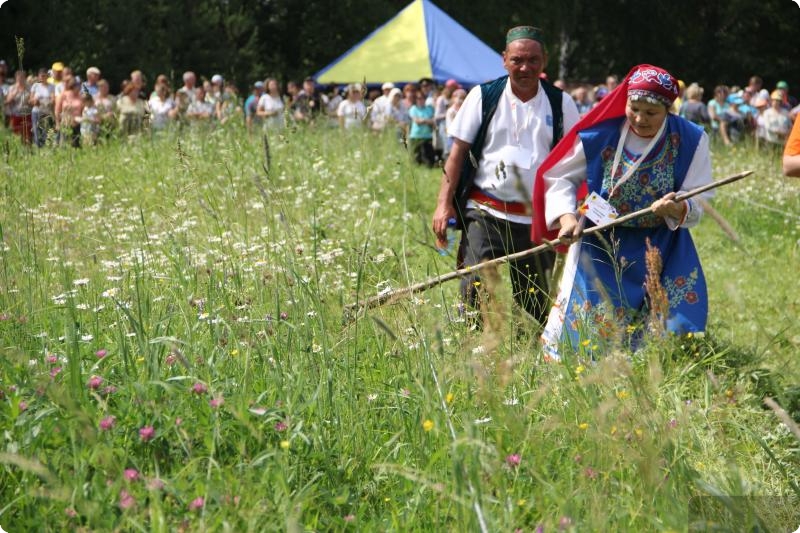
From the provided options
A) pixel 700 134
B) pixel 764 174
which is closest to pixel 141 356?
A: pixel 700 134

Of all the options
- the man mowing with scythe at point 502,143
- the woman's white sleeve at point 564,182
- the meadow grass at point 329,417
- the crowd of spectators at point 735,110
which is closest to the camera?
the meadow grass at point 329,417

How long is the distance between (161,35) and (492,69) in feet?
44.0

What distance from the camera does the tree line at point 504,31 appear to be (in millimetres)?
32812

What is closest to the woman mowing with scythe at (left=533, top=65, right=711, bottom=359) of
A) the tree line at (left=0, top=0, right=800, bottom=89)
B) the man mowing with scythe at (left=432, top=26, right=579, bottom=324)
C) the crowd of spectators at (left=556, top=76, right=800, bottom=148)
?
the man mowing with scythe at (left=432, top=26, right=579, bottom=324)

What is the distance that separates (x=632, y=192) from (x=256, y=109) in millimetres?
12444

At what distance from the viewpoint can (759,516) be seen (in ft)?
10.2

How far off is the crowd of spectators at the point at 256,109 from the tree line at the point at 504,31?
8868mm

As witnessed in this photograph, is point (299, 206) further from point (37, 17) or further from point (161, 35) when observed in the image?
point (161, 35)

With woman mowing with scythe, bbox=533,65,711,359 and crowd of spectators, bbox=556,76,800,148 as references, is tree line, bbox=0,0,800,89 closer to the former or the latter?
crowd of spectators, bbox=556,76,800,148

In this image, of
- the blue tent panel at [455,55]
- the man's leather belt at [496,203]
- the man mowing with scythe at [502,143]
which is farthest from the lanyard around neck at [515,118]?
the blue tent panel at [455,55]

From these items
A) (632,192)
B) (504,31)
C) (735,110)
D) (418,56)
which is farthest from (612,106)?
(504,31)

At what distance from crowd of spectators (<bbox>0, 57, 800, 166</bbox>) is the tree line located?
887 cm

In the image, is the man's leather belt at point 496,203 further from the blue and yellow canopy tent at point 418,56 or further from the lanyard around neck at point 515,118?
the blue and yellow canopy tent at point 418,56

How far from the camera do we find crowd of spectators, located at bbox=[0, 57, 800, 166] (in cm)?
841
